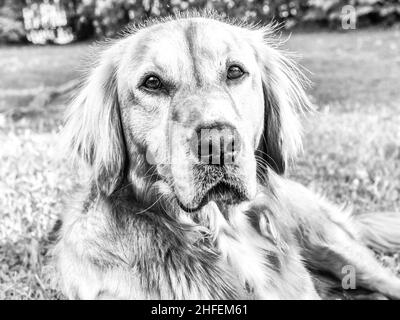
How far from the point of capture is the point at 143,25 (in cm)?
310

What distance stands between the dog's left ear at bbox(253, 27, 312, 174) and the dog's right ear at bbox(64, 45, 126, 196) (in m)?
0.71

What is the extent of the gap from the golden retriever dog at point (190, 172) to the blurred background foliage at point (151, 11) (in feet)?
2.12

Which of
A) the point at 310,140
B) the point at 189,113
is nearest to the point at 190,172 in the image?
the point at 189,113

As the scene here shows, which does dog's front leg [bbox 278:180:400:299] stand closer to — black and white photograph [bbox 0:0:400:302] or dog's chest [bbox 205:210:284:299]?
black and white photograph [bbox 0:0:400:302]

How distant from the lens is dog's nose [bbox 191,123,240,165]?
2375 millimetres

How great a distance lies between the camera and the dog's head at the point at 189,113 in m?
2.48

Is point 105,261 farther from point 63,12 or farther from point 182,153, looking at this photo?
point 63,12

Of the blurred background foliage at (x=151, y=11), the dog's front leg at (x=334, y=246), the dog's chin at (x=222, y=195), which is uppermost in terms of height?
the blurred background foliage at (x=151, y=11)

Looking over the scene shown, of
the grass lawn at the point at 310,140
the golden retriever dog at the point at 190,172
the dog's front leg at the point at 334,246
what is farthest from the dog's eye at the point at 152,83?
the grass lawn at the point at 310,140

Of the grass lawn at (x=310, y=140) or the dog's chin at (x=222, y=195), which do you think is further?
the grass lawn at (x=310, y=140)

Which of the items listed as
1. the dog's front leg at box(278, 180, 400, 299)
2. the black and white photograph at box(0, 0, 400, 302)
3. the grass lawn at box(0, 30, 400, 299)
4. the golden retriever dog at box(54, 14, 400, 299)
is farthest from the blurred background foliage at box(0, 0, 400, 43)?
the dog's front leg at box(278, 180, 400, 299)

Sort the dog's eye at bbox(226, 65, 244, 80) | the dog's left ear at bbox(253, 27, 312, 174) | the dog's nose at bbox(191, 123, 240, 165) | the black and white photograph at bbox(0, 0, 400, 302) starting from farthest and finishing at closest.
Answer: the dog's left ear at bbox(253, 27, 312, 174) < the dog's eye at bbox(226, 65, 244, 80) < the black and white photograph at bbox(0, 0, 400, 302) < the dog's nose at bbox(191, 123, 240, 165)

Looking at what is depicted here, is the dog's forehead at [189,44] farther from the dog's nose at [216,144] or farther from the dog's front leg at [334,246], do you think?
the dog's front leg at [334,246]

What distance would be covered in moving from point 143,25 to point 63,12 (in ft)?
5.05
